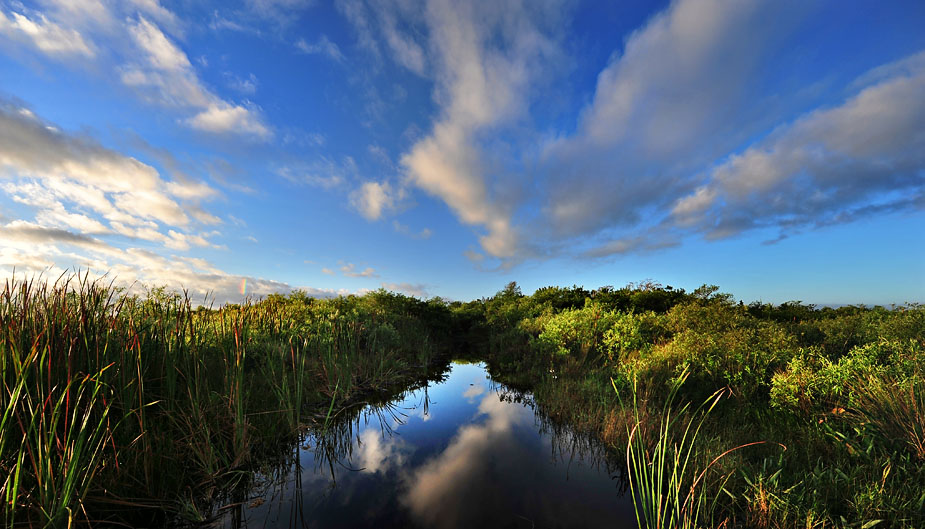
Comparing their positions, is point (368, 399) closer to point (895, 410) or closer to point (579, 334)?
point (579, 334)

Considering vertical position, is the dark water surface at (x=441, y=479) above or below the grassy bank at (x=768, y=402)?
below

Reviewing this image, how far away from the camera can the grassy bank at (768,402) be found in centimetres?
405

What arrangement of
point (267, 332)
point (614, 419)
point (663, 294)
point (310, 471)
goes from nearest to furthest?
point (310, 471) < point (614, 419) < point (267, 332) < point (663, 294)

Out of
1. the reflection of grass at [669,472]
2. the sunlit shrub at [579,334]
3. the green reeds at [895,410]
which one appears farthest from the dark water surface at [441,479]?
the sunlit shrub at [579,334]

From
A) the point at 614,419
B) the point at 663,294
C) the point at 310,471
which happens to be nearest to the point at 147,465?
the point at 310,471

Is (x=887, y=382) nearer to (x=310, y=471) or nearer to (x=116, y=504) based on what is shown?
(x=310, y=471)

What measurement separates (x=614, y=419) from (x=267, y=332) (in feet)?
31.0

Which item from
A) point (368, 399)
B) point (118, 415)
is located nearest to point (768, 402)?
point (368, 399)

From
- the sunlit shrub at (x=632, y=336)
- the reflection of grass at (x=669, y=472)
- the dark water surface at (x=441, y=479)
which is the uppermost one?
the sunlit shrub at (x=632, y=336)

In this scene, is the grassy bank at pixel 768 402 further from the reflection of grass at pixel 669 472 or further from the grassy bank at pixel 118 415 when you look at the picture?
the grassy bank at pixel 118 415

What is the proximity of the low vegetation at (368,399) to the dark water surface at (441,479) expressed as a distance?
550 mm

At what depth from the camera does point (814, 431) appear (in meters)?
6.27

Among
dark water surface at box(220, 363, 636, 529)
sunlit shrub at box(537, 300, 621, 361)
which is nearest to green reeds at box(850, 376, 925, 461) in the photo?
dark water surface at box(220, 363, 636, 529)

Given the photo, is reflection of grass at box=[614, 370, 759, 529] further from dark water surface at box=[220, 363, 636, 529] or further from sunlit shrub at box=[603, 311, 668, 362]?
sunlit shrub at box=[603, 311, 668, 362]
